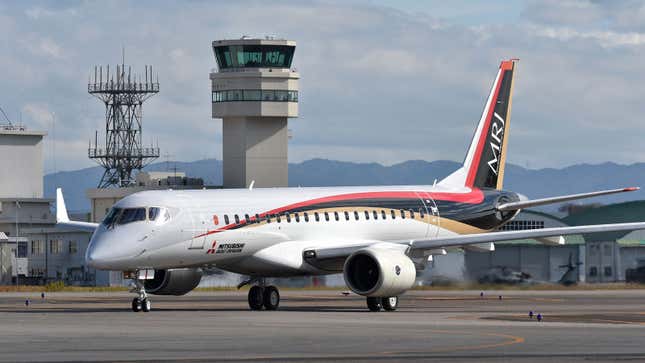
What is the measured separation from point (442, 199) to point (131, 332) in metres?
22.9

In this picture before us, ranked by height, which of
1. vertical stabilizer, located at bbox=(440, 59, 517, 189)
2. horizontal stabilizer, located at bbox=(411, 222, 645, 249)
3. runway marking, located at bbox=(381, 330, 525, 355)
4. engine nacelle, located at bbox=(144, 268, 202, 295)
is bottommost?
runway marking, located at bbox=(381, 330, 525, 355)

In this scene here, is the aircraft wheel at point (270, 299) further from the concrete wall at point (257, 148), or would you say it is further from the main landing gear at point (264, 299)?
the concrete wall at point (257, 148)

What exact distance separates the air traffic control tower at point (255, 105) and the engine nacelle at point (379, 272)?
87582 mm

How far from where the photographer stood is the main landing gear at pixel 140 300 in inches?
1961

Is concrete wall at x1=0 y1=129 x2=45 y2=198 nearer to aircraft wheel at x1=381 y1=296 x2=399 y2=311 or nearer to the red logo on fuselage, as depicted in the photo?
the red logo on fuselage

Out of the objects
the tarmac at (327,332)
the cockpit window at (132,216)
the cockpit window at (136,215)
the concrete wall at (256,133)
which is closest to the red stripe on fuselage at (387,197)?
the cockpit window at (136,215)

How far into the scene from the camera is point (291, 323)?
138 feet

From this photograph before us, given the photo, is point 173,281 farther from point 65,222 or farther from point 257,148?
point 257,148

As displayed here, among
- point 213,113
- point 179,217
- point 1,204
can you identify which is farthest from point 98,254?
point 1,204

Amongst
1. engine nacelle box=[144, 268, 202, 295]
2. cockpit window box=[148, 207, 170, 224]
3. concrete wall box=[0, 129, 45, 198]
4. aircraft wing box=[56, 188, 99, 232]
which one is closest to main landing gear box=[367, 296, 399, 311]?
engine nacelle box=[144, 268, 202, 295]

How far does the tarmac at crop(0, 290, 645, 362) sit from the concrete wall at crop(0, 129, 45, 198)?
363 feet

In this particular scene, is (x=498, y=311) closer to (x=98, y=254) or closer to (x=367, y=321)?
(x=367, y=321)

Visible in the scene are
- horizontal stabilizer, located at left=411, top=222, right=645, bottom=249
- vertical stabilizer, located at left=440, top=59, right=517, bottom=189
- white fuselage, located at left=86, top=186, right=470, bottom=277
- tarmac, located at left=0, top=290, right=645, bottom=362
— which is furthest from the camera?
vertical stabilizer, located at left=440, top=59, right=517, bottom=189

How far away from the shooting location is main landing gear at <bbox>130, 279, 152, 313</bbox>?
4981 centimetres
